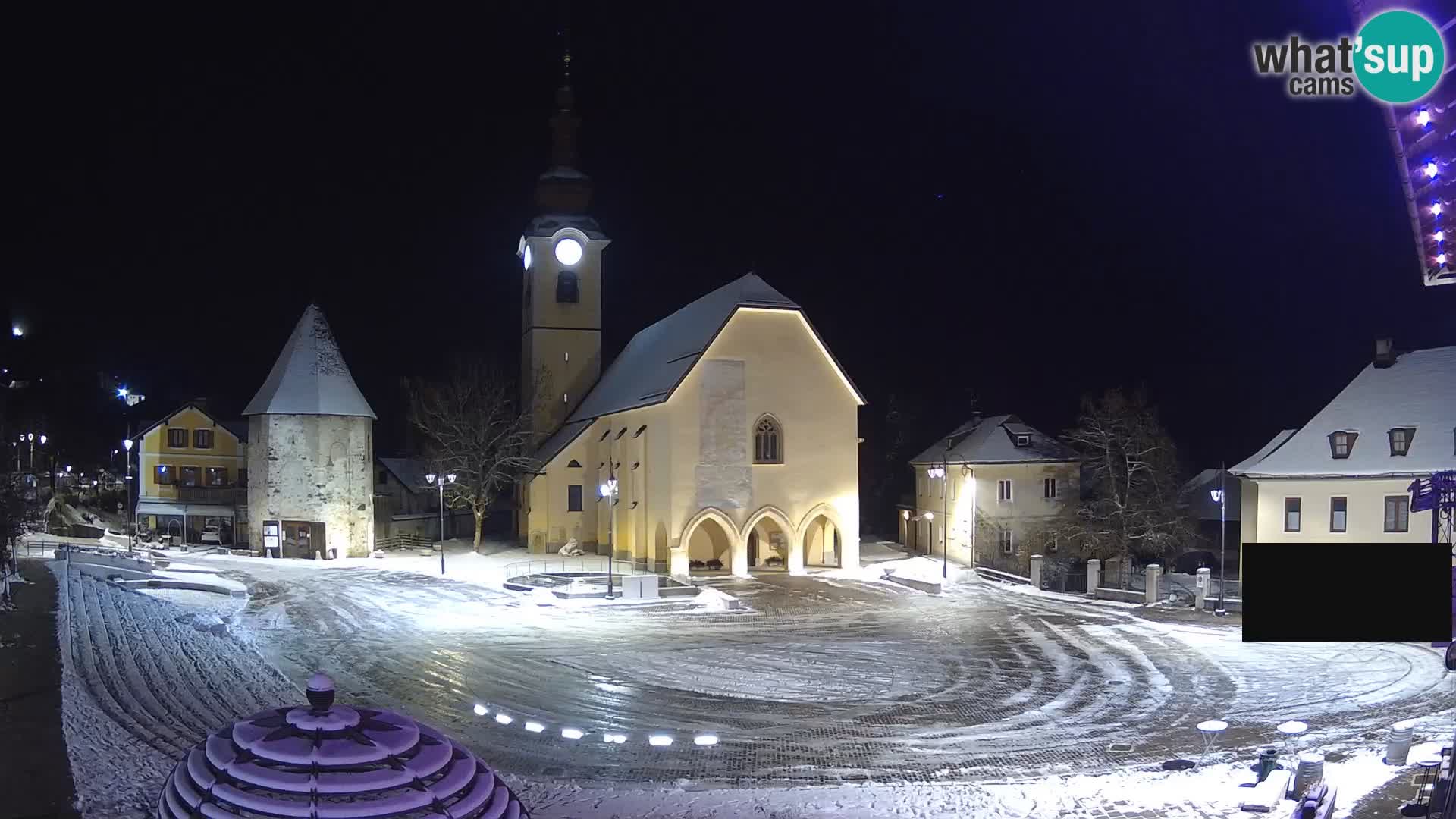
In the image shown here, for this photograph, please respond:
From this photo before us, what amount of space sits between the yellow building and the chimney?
4892 centimetres

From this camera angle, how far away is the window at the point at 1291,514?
32.7 metres

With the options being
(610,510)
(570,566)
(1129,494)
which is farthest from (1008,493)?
(610,510)

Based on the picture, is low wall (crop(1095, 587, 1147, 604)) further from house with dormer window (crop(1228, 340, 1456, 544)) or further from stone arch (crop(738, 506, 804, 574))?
stone arch (crop(738, 506, 804, 574))

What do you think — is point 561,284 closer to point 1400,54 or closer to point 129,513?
point 129,513

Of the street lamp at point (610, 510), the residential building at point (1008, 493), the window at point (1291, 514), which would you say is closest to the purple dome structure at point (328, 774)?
the street lamp at point (610, 510)

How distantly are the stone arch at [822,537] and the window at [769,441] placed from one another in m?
2.63

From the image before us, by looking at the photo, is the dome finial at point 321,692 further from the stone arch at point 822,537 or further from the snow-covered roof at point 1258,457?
the stone arch at point 822,537

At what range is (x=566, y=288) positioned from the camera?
162ft

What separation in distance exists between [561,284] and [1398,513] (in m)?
36.2

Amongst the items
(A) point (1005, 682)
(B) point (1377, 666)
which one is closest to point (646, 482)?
(A) point (1005, 682)

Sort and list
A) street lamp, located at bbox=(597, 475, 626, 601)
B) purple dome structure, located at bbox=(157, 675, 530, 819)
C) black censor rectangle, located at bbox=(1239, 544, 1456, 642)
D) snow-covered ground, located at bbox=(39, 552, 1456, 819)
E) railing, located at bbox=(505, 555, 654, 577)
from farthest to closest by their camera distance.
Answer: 1. railing, located at bbox=(505, 555, 654, 577)
2. street lamp, located at bbox=(597, 475, 626, 601)
3. snow-covered ground, located at bbox=(39, 552, 1456, 819)
4. black censor rectangle, located at bbox=(1239, 544, 1456, 642)
5. purple dome structure, located at bbox=(157, 675, 530, 819)

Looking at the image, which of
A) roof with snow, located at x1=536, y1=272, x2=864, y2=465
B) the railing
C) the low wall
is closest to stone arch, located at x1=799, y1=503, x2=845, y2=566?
roof with snow, located at x1=536, y1=272, x2=864, y2=465

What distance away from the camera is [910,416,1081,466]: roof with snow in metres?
42.0

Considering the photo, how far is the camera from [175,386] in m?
77.4
